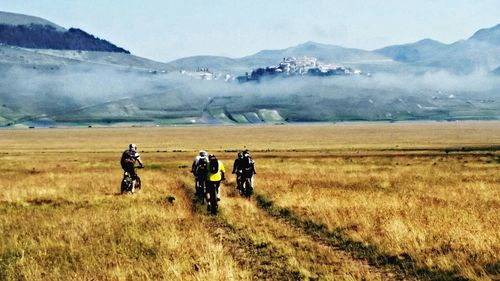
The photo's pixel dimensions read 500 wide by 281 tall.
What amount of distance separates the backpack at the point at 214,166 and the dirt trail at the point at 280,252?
1680 millimetres

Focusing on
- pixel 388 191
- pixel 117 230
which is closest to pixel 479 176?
pixel 388 191

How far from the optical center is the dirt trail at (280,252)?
34.7ft

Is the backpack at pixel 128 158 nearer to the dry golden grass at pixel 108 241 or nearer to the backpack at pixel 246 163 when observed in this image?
the dry golden grass at pixel 108 241

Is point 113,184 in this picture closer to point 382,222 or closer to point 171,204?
point 171,204

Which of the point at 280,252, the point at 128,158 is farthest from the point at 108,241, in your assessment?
the point at 128,158

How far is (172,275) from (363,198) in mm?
12719

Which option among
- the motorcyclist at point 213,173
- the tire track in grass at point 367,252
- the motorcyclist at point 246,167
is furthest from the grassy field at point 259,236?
the motorcyclist at point 246,167

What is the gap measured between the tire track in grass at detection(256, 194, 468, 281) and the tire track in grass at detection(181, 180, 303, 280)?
1683 millimetres

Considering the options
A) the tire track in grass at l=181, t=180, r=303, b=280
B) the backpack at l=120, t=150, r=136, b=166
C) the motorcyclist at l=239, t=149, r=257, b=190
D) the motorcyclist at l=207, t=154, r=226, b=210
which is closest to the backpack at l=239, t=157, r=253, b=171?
the motorcyclist at l=239, t=149, r=257, b=190

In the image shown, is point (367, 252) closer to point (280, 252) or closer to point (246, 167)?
point (280, 252)

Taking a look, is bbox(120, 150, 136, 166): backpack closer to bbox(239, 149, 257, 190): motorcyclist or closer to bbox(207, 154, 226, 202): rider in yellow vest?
bbox(239, 149, 257, 190): motorcyclist

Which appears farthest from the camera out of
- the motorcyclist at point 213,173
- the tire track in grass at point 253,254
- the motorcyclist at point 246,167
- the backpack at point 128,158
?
the backpack at point 128,158

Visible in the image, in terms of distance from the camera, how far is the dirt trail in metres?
10.6

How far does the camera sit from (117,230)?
50.7 feet
